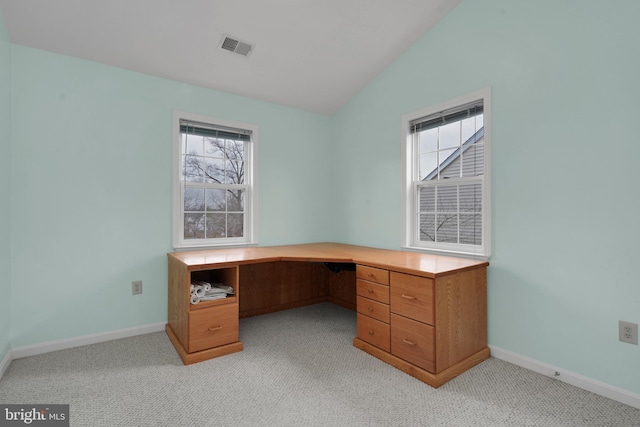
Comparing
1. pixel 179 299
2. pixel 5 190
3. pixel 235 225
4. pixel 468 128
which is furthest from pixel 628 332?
pixel 5 190

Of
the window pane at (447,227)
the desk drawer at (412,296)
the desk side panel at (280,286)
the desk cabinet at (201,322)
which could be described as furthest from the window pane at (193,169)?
the window pane at (447,227)

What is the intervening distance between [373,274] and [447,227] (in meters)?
0.86

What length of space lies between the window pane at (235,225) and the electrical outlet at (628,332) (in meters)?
3.02

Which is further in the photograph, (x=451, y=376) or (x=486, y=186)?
(x=486, y=186)

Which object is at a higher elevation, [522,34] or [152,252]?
[522,34]

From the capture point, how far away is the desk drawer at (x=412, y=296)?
1.94 metres

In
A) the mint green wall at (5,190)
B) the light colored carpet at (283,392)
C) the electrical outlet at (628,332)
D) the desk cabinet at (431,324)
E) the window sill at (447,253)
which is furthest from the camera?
the window sill at (447,253)

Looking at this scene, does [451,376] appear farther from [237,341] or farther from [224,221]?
[224,221]

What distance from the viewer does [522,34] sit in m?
2.15

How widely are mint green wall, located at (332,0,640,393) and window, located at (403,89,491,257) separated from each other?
0.10 meters

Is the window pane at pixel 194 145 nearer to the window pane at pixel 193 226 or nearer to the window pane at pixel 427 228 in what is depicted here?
the window pane at pixel 193 226

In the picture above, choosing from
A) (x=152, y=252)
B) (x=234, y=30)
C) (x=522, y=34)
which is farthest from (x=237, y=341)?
(x=522, y=34)

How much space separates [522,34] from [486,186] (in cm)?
106

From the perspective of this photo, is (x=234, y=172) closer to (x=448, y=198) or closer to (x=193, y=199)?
(x=193, y=199)
